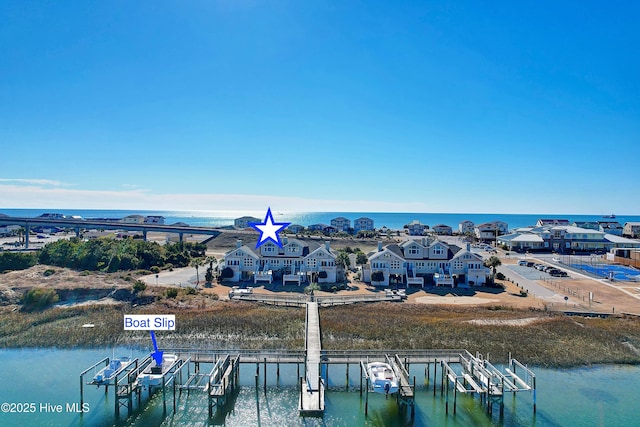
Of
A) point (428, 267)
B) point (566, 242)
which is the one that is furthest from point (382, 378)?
point (566, 242)

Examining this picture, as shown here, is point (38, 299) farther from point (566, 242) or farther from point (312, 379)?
point (566, 242)

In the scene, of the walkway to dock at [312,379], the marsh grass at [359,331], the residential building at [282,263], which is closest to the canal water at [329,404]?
the walkway to dock at [312,379]

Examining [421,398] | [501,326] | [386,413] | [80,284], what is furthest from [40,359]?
[501,326]

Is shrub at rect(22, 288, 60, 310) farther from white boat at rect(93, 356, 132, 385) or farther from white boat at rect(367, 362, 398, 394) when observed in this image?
white boat at rect(367, 362, 398, 394)

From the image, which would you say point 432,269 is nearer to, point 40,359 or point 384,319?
point 384,319

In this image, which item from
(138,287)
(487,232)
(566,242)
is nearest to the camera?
(138,287)

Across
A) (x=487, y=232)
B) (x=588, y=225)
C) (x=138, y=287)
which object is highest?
(x=588, y=225)

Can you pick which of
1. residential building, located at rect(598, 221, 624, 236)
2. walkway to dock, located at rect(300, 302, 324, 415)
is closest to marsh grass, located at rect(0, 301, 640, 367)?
walkway to dock, located at rect(300, 302, 324, 415)

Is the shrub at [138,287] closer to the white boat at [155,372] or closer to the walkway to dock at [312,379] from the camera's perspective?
the white boat at [155,372]
